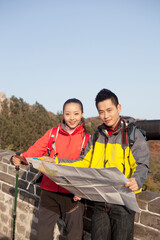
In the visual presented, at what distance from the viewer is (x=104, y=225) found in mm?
1865

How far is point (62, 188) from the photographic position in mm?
2398

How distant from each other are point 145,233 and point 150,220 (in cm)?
16

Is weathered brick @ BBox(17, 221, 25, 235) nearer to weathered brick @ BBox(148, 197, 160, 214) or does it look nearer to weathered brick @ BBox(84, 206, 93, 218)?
weathered brick @ BBox(84, 206, 93, 218)

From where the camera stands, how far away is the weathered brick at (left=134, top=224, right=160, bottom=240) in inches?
83.0

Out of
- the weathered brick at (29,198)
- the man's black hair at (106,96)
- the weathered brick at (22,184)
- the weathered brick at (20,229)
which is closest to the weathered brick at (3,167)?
the weathered brick at (22,184)

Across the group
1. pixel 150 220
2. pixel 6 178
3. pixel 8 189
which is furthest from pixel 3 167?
pixel 150 220

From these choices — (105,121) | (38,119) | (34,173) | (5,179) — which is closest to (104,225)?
(105,121)

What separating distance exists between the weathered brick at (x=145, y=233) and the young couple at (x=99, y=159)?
358 millimetres

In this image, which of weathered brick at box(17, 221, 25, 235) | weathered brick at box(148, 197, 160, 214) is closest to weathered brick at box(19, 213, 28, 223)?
weathered brick at box(17, 221, 25, 235)

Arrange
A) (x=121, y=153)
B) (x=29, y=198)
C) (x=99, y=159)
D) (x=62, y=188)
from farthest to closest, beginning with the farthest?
(x=29, y=198) → (x=62, y=188) → (x=99, y=159) → (x=121, y=153)

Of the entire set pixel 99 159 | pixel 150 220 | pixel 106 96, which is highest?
pixel 106 96

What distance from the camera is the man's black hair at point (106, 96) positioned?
2107mm

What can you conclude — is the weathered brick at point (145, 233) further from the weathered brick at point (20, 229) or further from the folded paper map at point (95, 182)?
the weathered brick at point (20, 229)

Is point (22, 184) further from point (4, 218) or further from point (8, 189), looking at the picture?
point (4, 218)
